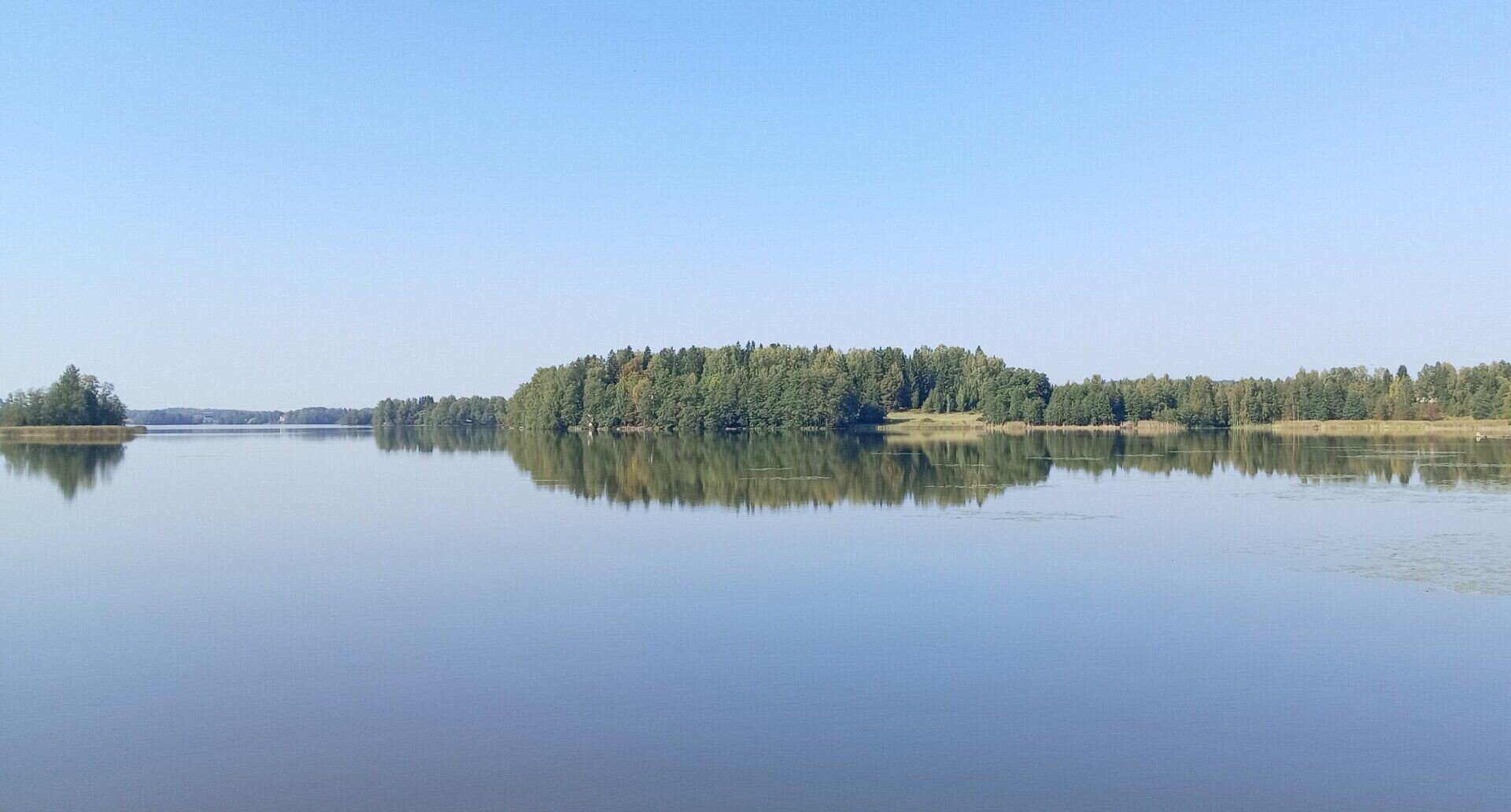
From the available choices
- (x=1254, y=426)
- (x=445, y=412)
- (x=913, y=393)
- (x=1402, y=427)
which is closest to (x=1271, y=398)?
(x=1254, y=426)

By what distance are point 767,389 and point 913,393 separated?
24612 millimetres

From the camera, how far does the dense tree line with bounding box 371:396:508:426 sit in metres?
159

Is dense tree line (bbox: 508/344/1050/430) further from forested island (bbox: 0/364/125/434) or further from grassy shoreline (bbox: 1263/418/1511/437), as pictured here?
forested island (bbox: 0/364/125/434)

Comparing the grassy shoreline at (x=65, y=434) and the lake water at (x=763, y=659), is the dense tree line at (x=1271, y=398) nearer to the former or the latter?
the lake water at (x=763, y=659)

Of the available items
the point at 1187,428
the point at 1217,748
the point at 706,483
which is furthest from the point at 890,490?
the point at 1187,428

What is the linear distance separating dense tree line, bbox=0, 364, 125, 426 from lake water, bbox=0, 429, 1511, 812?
7830 centimetres

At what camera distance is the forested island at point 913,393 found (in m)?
101

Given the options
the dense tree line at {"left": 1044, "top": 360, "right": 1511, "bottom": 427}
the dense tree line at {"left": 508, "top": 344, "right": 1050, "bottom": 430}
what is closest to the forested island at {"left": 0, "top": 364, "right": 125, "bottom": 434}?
the dense tree line at {"left": 508, "top": 344, "right": 1050, "bottom": 430}

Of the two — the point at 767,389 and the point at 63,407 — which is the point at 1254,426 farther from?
the point at 63,407

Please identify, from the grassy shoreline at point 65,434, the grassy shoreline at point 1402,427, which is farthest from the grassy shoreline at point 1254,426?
the grassy shoreline at point 65,434

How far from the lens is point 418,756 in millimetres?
8250

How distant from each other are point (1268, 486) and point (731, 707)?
91.2 ft

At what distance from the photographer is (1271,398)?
11262 centimetres

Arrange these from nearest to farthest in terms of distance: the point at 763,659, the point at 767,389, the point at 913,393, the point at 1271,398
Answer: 1. the point at 763,659
2. the point at 767,389
3. the point at 1271,398
4. the point at 913,393
